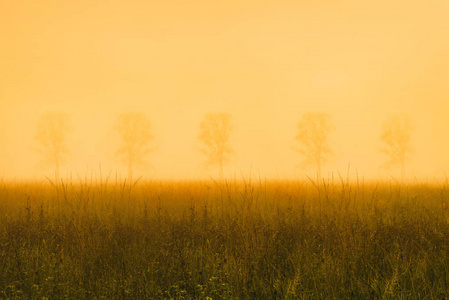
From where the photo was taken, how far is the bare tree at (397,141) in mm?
46031

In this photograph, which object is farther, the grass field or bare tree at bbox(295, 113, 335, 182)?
bare tree at bbox(295, 113, 335, 182)

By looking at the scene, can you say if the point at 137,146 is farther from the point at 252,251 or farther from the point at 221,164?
the point at 252,251

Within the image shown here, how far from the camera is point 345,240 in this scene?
5.11 metres

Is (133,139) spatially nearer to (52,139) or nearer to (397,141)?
(52,139)

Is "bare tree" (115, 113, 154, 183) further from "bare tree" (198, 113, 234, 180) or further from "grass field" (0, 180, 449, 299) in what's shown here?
"grass field" (0, 180, 449, 299)

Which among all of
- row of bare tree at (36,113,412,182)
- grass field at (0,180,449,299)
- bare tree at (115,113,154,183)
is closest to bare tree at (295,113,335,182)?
row of bare tree at (36,113,412,182)

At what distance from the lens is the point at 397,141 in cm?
4647

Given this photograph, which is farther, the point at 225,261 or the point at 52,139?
the point at 52,139

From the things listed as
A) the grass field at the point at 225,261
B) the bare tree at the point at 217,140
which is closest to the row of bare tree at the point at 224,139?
the bare tree at the point at 217,140

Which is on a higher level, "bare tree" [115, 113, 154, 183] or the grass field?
"bare tree" [115, 113, 154, 183]

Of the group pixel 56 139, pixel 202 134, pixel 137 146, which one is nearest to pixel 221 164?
pixel 202 134

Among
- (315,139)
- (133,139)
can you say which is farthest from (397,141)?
(133,139)

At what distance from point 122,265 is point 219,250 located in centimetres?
140

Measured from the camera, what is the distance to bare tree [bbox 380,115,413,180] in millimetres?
46031
